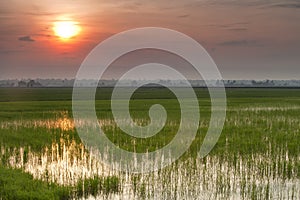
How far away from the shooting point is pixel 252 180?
8.79 meters

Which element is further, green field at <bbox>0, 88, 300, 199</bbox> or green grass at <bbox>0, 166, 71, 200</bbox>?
green field at <bbox>0, 88, 300, 199</bbox>

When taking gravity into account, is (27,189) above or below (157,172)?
below

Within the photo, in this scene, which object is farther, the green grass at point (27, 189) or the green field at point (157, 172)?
the green field at point (157, 172)

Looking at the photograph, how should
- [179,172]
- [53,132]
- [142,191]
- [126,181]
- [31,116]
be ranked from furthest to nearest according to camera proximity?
[31,116]
[53,132]
[179,172]
[126,181]
[142,191]

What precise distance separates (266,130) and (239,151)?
5268 millimetres

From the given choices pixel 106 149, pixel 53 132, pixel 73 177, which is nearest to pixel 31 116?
pixel 53 132

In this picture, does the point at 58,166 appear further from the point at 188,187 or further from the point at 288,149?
the point at 288,149

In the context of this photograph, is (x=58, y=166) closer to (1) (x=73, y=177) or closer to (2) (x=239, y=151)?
(1) (x=73, y=177)

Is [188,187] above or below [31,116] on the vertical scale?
below

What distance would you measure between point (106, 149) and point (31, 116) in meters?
12.6

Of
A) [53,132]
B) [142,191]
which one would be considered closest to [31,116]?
[53,132]

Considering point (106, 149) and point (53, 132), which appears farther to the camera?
point (53, 132)

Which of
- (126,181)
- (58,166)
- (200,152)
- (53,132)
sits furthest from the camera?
(53,132)

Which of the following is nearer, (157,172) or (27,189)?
(27,189)
